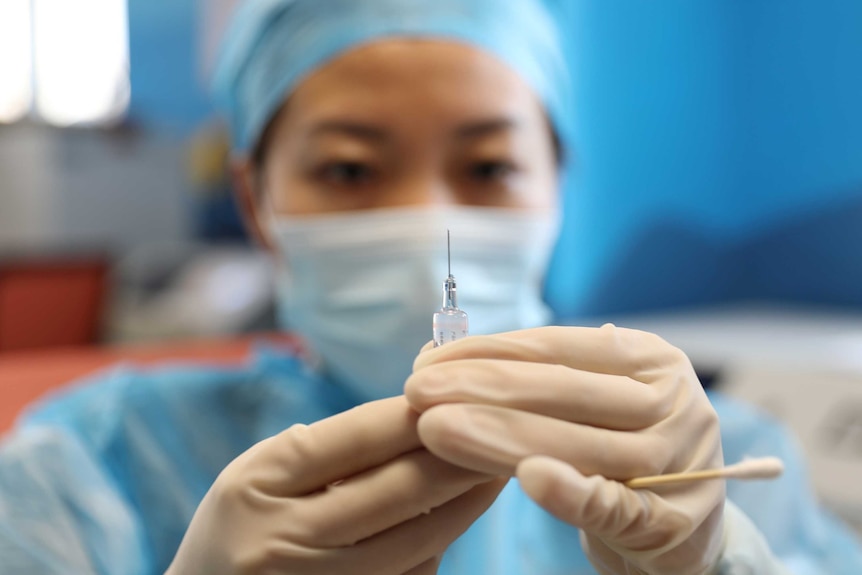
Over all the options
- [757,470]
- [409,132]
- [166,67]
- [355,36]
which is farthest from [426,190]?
[166,67]

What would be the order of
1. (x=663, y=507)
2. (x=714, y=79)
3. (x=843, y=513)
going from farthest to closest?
1. (x=714, y=79)
2. (x=843, y=513)
3. (x=663, y=507)

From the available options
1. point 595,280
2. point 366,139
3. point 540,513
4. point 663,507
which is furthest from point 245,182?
point 595,280

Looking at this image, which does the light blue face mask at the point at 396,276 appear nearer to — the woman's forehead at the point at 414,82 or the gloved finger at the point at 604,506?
the woman's forehead at the point at 414,82

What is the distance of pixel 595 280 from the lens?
1.72 m

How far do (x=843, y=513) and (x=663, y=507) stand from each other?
0.93 metres

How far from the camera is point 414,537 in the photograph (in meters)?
0.42

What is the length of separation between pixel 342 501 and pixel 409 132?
1.37 ft

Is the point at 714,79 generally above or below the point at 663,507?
above

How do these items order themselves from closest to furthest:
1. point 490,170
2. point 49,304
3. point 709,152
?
point 490,170, point 709,152, point 49,304

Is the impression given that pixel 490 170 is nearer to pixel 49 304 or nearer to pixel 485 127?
pixel 485 127

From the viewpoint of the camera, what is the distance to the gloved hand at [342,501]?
15.5 inches

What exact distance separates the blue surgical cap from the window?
9.63 feet

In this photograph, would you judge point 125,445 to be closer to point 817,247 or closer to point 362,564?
point 362,564

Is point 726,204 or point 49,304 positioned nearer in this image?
point 726,204
